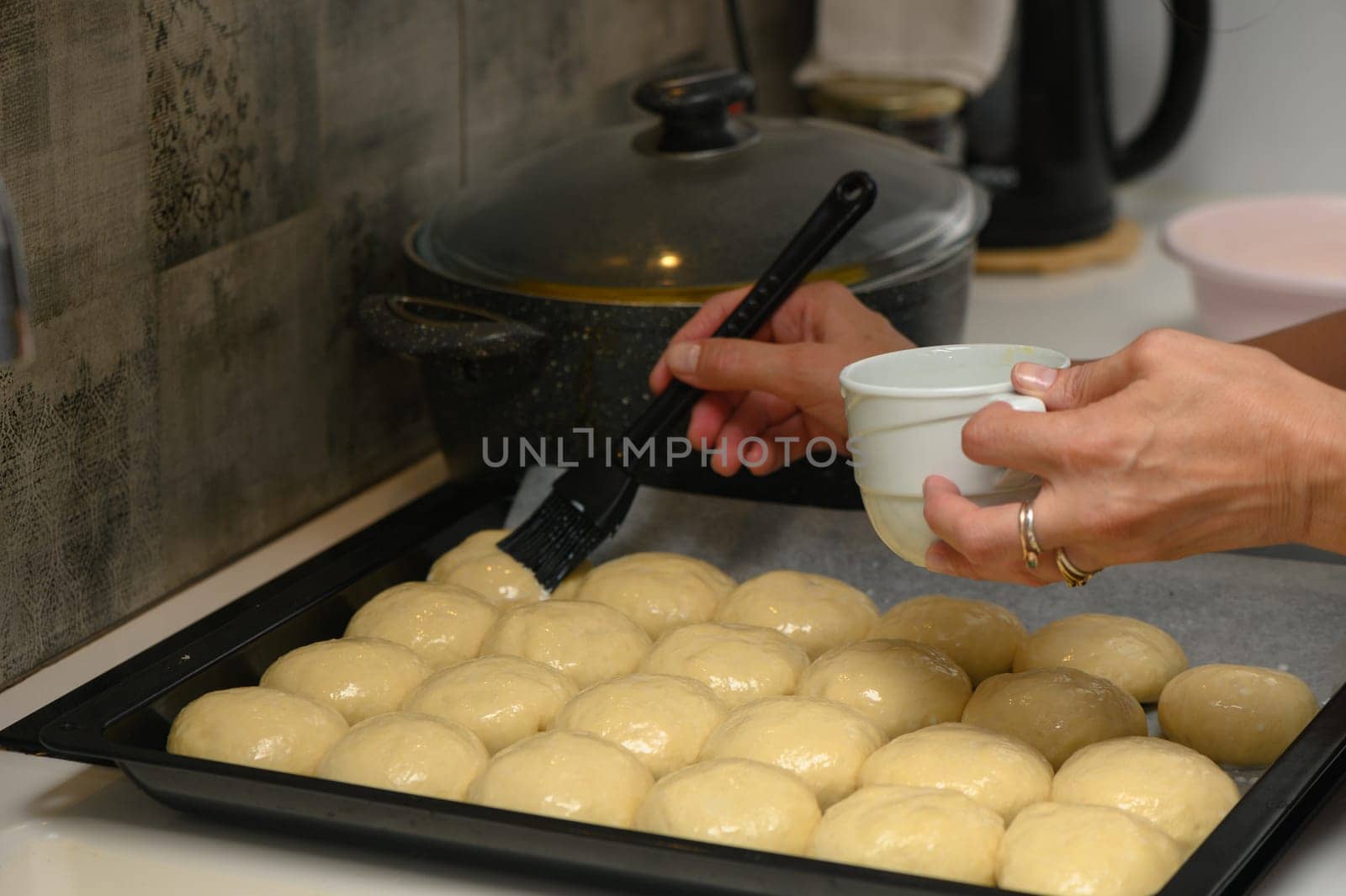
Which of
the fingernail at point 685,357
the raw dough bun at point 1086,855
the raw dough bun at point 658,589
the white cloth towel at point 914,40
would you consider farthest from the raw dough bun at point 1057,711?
the white cloth towel at point 914,40

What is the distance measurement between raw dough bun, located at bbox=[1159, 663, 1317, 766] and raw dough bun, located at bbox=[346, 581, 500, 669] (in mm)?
513

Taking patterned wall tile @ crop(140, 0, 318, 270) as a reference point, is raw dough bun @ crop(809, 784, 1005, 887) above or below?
below

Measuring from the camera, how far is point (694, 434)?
4.12 feet

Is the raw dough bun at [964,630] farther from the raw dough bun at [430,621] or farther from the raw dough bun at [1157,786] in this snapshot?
the raw dough bun at [430,621]

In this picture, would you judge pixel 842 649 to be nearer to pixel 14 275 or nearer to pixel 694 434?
pixel 694 434

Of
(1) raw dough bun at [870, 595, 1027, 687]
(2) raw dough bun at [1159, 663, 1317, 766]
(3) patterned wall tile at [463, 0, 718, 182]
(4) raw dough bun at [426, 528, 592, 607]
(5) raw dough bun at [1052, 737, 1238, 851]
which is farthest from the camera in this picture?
(3) patterned wall tile at [463, 0, 718, 182]

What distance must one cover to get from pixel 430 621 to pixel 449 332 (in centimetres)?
24

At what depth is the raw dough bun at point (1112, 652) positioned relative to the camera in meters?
1.08

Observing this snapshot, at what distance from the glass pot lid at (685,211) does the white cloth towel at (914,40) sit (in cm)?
62

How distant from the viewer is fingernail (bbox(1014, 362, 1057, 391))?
0.85 meters

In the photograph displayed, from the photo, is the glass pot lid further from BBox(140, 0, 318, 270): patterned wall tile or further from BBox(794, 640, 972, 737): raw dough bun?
BBox(794, 640, 972, 737): raw dough bun

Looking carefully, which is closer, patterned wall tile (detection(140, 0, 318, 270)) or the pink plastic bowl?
patterned wall tile (detection(140, 0, 318, 270))

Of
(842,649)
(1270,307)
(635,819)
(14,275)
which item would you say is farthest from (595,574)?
(1270,307)

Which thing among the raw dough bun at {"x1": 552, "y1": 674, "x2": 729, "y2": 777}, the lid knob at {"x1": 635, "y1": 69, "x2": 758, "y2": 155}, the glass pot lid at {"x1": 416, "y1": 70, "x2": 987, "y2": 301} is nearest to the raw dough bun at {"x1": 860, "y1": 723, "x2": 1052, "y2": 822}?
the raw dough bun at {"x1": 552, "y1": 674, "x2": 729, "y2": 777}
